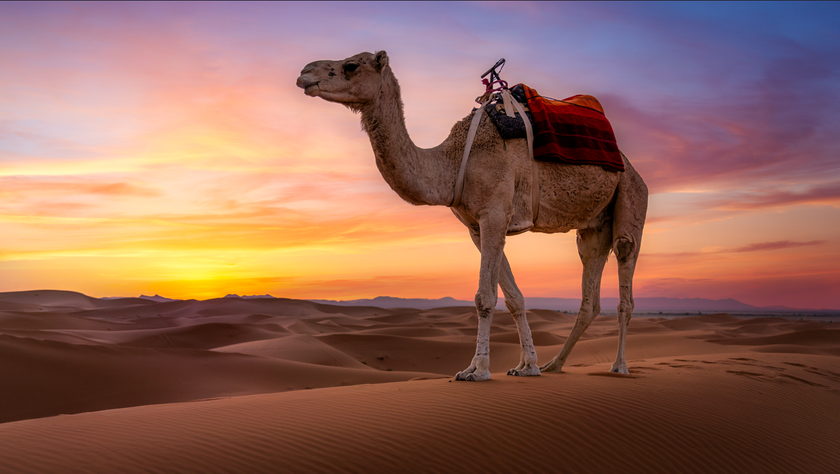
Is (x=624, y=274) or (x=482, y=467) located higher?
(x=624, y=274)

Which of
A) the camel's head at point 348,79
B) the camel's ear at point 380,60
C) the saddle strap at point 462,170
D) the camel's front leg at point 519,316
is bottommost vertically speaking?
the camel's front leg at point 519,316

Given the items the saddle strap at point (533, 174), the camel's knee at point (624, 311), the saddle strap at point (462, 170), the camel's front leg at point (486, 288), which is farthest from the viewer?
the camel's knee at point (624, 311)

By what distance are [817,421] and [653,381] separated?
5.99 ft

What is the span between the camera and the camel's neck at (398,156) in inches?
241

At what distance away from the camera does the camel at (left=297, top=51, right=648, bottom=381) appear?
6.04 meters

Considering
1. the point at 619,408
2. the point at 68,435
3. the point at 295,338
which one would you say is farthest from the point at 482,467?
the point at 295,338

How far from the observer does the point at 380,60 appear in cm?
602

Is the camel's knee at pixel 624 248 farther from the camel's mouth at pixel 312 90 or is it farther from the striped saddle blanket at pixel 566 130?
the camel's mouth at pixel 312 90

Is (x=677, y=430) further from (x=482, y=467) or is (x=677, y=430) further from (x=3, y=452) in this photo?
(x=3, y=452)

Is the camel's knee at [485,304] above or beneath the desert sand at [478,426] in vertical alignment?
above

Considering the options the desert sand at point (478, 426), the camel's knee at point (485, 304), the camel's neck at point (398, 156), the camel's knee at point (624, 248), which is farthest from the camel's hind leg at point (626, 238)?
the camel's neck at point (398, 156)

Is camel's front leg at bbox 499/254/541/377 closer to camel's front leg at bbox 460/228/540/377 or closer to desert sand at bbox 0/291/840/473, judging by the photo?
camel's front leg at bbox 460/228/540/377

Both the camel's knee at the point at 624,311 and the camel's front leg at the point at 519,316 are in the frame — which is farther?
the camel's knee at the point at 624,311

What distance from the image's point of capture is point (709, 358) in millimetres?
9578
